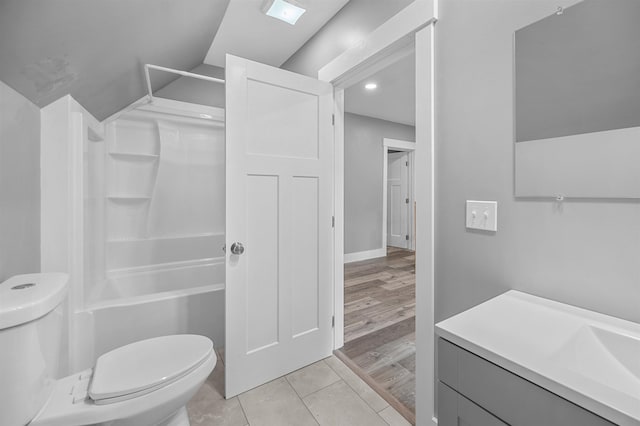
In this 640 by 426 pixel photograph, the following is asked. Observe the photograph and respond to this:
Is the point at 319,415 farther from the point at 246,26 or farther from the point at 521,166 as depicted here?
the point at 246,26

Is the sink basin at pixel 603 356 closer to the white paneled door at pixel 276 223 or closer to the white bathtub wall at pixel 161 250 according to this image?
the white paneled door at pixel 276 223

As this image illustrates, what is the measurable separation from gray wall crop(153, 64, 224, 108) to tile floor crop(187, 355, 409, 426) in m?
2.43

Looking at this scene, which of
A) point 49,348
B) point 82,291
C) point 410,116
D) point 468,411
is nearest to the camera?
point 468,411

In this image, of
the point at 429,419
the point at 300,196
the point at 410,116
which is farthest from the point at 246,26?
the point at 410,116

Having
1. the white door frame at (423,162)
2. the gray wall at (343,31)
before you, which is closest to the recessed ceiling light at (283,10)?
the gray wall at (343,31)

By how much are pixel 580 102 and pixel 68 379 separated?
82.2 inches

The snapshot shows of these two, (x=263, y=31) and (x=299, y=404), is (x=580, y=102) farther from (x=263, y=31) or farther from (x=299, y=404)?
(x=263, y=31)

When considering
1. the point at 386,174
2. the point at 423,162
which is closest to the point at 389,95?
the point at 386,174

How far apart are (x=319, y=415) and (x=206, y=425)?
1.86 ft

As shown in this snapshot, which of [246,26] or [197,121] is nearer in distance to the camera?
[246,26]

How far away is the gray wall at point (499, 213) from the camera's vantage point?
2.63ft

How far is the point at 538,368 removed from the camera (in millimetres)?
574

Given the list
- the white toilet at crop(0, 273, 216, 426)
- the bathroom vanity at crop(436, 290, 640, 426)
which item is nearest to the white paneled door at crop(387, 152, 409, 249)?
the bathroom vanity at crop(436, 290, 640, 426)

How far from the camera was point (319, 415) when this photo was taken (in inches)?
55.2
